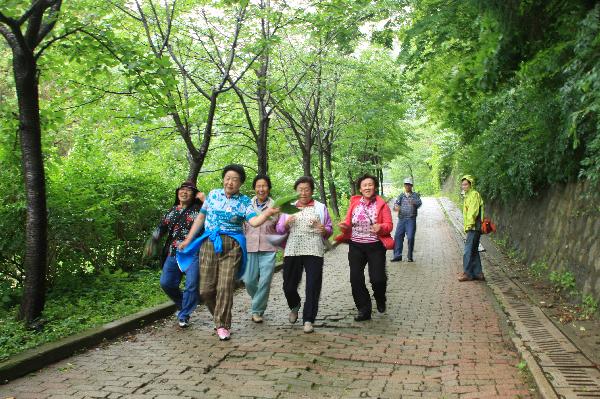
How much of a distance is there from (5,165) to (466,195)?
25.7 feet

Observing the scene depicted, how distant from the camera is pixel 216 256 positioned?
6098 millimetres

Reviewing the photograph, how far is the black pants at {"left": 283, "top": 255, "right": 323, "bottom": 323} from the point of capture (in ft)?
20.5

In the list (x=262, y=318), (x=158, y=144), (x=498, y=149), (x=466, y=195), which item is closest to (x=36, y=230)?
(x=262, y=318)

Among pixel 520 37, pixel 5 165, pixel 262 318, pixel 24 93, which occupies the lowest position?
pixel 262 318

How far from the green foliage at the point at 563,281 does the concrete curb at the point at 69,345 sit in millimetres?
6084

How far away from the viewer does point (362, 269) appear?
6.82 meters

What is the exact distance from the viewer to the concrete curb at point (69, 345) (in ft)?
15.1

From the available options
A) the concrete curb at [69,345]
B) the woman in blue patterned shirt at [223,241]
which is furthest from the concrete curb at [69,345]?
the woman in blue patterned shirt at [223,241]

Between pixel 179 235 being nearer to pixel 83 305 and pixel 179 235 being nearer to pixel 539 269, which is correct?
pixel 83 305

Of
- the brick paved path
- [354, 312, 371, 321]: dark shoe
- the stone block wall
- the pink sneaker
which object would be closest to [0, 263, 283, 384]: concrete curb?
the brick paved path

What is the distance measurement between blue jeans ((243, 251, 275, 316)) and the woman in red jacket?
41.7 inches

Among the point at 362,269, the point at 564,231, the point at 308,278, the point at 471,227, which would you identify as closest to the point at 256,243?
the point at 308,278

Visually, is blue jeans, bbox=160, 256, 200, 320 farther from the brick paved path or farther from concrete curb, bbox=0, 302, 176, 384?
concrete curb, bbox=0, 302, 176, 384

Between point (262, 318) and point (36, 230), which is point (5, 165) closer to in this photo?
point (36, 230)
